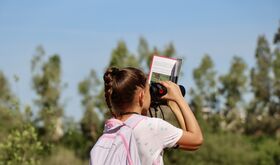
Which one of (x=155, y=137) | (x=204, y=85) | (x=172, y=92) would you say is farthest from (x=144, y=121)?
(x=204, y=85)

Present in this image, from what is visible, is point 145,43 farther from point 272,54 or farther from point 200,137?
point 200,137

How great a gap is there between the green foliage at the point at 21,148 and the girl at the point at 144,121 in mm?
6614

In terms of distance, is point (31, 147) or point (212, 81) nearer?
point (31, 147)

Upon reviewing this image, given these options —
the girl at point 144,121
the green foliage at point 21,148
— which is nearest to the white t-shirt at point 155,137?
the girl at point 144,121

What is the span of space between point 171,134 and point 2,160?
706cm

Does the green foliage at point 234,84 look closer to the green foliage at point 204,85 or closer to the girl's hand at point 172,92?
the green foliage at point 204,85

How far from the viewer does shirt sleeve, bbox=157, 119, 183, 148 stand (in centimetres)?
312

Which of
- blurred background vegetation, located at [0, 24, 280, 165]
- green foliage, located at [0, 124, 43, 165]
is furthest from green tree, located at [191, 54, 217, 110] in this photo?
green foliage, located at [0, 124, 43, 165]

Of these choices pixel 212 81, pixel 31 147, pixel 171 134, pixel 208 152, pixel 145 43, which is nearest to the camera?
pixel 171 134

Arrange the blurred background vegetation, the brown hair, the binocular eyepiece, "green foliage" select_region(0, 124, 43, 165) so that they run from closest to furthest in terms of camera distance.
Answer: the brown hair
the binocular eyepiece
"green foliage" select_region(0, 124, 43, 165)
the blurred background vegetation

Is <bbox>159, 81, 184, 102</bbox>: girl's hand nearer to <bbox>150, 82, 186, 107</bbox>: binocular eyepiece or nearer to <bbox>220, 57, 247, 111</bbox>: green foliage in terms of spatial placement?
<bbox>150, 82, 186, 107</bbox>: binocular eyepiece

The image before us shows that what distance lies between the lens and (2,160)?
977 centimetres

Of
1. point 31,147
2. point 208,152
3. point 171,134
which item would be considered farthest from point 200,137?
point 208,152

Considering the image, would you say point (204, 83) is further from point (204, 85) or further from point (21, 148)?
point (21, 148)
